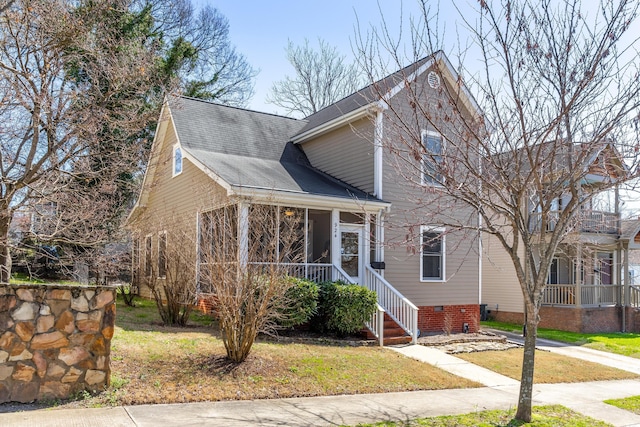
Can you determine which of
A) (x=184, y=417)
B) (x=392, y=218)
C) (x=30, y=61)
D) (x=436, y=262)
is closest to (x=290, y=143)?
(x=392, y=218)

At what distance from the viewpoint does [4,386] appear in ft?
19.6

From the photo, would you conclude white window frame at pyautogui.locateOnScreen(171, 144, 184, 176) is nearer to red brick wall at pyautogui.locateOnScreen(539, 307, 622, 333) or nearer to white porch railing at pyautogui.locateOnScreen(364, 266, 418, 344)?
white porch railing at pyautogui.locateOnScreen(364, 266, 418, 344)

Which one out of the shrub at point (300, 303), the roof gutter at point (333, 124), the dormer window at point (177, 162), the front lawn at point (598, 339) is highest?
the roof gutter at point (333, 124)

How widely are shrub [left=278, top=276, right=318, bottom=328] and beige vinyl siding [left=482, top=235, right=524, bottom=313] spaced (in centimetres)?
1050

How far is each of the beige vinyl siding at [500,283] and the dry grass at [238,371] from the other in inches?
434

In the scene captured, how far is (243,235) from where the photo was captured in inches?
412

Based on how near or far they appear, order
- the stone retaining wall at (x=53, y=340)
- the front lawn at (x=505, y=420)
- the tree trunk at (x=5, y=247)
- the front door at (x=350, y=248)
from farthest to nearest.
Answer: the front door at (x=350, y=248)
the tree trunk at (x=5, y=247)
the front lawn at (x=505, y=420)
the stone retaining wall at (x=53, y=340)

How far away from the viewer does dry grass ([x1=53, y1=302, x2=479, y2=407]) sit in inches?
269

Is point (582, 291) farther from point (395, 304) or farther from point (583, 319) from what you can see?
point (395, 304)

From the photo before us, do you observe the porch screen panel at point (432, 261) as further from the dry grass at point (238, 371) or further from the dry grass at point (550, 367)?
the dry grass at point (238, 371)

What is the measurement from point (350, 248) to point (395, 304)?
209 centimetres

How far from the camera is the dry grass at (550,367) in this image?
1031 cm

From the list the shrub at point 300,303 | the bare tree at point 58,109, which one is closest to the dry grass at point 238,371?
the shrub at point 300,303

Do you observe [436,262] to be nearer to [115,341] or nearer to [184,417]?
[115,341]
